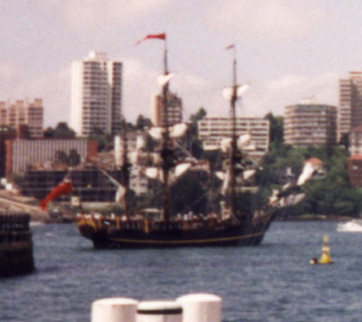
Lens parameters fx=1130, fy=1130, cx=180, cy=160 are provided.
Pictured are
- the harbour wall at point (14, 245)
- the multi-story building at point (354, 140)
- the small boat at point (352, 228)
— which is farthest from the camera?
the multi-story building at point (354, 140)

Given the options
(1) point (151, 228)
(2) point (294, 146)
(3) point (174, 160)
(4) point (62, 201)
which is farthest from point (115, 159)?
(2) point (294, 146)

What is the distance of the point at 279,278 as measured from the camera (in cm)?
4506

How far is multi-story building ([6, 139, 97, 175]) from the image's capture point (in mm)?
167750

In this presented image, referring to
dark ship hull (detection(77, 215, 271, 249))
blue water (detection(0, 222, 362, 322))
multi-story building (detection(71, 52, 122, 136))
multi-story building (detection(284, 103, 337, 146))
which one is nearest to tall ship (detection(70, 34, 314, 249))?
dark ship hull (detection(77, 215, 271, 249))

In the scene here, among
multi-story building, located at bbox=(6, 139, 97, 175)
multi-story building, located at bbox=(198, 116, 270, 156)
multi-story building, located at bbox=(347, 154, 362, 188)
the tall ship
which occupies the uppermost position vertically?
multi-story building, located at bbox=(198, 116, 270, 156)

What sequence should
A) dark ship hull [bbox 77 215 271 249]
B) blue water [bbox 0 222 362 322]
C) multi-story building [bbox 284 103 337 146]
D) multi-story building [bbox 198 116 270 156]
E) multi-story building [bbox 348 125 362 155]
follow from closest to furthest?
1. blue water [bbox 0 222 362 322]
2. dark ship hull [bbox 77 215 271 249]
3. multi-story building [bbox 348 125 362 155]
4. multi-story building [bbox 198 116 270 156]
5. multi-story building [bbox 284 103 337 146]

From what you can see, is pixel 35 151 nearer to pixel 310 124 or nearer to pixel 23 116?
pixel 23 116

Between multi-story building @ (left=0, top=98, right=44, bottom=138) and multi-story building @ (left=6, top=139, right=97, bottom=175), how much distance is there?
853 cm

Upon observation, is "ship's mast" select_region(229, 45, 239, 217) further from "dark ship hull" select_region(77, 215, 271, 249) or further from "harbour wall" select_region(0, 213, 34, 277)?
"harbour wall" select_region(0, 213, 34, 277)

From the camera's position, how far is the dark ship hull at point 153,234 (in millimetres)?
74000

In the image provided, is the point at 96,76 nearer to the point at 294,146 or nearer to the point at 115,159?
the point at 294,146

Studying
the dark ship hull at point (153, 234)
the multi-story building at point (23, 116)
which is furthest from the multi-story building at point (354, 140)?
the dark ship hull at point (153, 234)

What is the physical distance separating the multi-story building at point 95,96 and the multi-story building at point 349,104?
36502mm

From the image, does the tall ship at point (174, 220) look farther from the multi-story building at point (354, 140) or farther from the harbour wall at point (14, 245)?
the multi-story building at point (354, 140)
